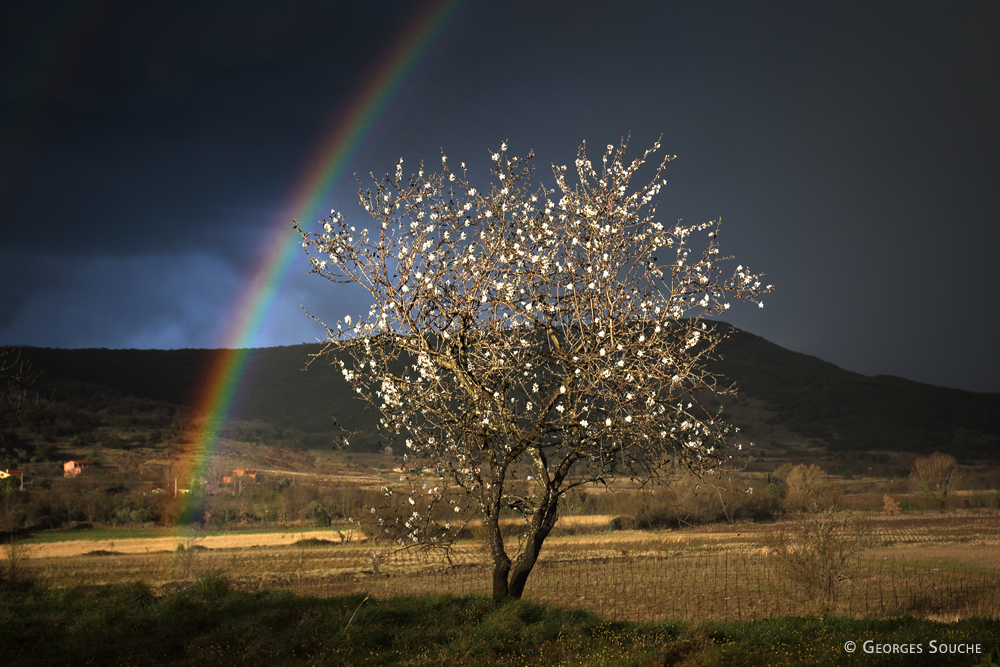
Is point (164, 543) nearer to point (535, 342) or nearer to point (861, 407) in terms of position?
point (535, 342)

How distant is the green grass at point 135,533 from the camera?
40656 mm

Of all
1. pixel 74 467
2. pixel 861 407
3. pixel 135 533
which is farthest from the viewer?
pixel 861 407

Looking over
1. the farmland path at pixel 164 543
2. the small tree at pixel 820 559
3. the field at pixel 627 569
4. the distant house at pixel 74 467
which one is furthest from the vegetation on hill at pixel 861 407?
the distant house at pixel 74 467

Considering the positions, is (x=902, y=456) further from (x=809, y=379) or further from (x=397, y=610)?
(x=397, y=610)

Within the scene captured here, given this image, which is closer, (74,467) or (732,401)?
(74,467)

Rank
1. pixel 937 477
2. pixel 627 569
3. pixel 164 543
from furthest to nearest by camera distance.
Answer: pixel 937 477, pixel 164 543, pixel 627 569

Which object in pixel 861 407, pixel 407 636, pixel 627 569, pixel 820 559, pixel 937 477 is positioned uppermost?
pixel 861 407

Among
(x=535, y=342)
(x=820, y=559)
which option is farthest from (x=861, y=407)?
(x=535, y=342)

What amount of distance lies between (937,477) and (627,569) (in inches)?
1937

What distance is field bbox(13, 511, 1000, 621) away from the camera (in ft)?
63.0

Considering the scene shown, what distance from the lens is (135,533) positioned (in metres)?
44.3

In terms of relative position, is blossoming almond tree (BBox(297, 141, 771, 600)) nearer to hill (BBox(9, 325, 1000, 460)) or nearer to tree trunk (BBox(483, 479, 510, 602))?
tree trunk (BBox(483, 479, 510, 602))

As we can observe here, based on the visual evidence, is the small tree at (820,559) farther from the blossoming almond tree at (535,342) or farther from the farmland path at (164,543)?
the farmland path at (164,543)

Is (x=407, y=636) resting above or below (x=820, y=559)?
above
